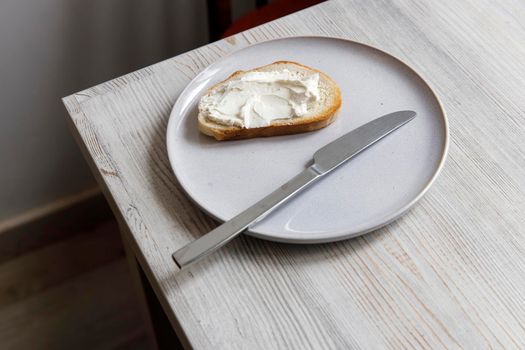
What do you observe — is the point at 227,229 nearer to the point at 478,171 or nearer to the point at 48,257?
the point at 478,171

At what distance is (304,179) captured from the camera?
2.11 feet

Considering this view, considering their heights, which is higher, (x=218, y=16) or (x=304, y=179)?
(x=304, y=179)

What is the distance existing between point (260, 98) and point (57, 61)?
32.7 inches

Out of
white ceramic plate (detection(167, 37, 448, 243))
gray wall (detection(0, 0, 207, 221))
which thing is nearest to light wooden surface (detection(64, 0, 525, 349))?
white ceramic plate (detection(167, 37, 448, 243))

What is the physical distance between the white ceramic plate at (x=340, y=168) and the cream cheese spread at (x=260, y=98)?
1.0 inches

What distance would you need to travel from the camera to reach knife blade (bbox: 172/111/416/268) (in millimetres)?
594

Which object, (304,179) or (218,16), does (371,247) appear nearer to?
(304,179)

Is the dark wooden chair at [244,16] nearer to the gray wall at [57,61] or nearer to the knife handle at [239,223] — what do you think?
the gray wall at [57,61]

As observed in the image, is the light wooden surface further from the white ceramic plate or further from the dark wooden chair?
the dark wooden chair

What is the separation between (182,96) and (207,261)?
0.22m

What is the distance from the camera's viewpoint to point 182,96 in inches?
29.3

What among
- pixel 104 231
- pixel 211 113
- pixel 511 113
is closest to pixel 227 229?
pixel 211 113

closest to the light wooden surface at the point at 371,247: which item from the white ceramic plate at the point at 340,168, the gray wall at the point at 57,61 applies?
the white ceramic plate at the point at 340,168

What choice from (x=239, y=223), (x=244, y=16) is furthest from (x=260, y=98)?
(x=244, y=16)
